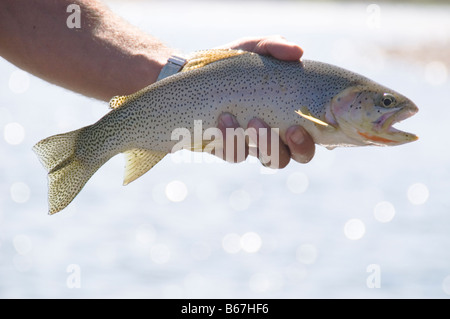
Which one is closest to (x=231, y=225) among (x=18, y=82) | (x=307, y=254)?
(x=307, y=254)

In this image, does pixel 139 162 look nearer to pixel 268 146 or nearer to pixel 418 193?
pixel 268 146

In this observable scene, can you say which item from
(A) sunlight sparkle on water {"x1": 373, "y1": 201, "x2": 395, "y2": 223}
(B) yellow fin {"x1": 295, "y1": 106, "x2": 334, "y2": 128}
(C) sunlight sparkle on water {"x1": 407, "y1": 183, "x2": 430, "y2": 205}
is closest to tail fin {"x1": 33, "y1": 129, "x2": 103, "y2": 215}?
(B) yellow fin {"x1": 295, "y1": 106, "x2": 334, "y2": 128}

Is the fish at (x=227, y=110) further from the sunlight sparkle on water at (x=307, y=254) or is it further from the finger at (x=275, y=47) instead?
the sunlight sparkle on water at (x=307, y=254)

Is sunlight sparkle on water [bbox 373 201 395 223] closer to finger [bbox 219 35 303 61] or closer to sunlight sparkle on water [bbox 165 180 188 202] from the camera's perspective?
sunlight sparkle on water [bbox 165 180 188 202]

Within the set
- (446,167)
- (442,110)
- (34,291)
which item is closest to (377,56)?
(442,110)

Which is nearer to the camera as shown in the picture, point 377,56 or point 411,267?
point 411,267

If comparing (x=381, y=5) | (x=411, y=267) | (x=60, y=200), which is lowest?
(x=60, y=200)

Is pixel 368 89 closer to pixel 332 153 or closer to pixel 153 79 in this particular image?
pixel 153 79
